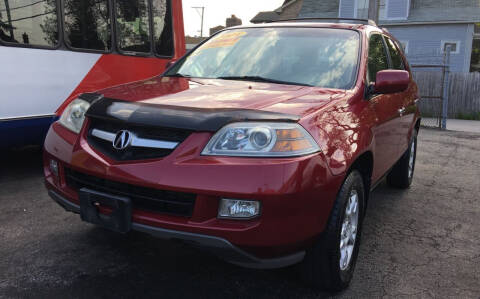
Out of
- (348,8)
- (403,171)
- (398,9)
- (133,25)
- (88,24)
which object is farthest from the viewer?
(348,8)

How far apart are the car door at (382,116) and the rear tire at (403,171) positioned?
0.88 meters

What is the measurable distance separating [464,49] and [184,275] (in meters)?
23.3

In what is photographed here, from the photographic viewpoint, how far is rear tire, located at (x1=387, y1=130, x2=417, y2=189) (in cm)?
498

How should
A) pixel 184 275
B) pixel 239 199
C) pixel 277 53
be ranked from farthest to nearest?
pixel 277 53 → pixel 184 275 → pixel 239 199

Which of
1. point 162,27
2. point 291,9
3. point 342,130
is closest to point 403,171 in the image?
point 342,130

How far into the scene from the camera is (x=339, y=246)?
2.49 meters

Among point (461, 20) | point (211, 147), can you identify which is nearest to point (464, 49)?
point (461, 20)

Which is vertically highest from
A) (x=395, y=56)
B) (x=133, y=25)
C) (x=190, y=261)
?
(x=133, y=25)

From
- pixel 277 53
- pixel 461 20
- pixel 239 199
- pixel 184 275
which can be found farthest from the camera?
pixel 461 20

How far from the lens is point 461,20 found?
21.7 m

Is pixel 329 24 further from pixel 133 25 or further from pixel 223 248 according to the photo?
pixel 133 25

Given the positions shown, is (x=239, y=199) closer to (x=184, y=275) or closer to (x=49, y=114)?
(x=184, y=275)

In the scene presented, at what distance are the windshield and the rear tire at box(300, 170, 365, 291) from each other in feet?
2.67

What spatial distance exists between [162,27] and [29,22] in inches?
85.2
